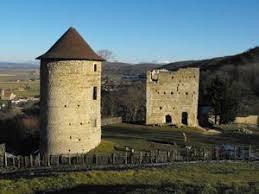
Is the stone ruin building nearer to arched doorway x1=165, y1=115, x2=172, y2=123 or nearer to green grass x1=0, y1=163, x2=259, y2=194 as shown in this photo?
arched doorway x1=165, y1=115, x2=172, y2=123

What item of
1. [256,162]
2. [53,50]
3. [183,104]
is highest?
[53,50]

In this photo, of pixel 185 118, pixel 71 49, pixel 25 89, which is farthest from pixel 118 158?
pixel 25 89

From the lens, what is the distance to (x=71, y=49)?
107ft

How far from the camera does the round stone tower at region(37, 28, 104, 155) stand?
3212cm

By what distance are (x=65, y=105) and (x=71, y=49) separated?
3812 millimetres

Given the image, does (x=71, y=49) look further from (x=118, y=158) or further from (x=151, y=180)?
(x=151, y=180)

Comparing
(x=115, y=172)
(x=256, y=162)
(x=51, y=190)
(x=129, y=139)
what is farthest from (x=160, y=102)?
(x=51, y=190)

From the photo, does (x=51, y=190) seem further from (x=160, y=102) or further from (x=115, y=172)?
(x=160, y=102)

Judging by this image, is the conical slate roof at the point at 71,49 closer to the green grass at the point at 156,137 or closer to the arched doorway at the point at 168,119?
A: the green grass at the point at 156,137

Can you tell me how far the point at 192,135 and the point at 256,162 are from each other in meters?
13.7

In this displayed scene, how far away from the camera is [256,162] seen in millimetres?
29656

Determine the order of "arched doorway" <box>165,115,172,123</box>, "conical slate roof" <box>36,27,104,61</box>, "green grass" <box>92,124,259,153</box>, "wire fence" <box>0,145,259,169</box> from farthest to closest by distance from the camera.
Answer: "arched doorway" <box>165,115,172,123</box> < "green grass" <box>92,124,259,153</box> < "conical slate roof" <box>36,27,104,61</box> < "wire fence" <box>0,145,259,169</box>

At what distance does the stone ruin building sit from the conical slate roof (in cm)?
1500

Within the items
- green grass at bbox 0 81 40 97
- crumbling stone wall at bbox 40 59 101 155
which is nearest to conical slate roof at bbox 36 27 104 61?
crumbling stone wall at bbox 40 59 101 155
